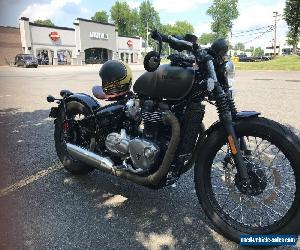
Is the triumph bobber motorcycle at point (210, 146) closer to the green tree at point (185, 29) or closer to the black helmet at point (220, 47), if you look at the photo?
the black helmet at point (220, 47)

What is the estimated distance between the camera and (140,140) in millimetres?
3504

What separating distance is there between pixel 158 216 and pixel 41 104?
8122 millimetres

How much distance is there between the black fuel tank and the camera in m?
3.15

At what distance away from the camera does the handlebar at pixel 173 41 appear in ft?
9.78

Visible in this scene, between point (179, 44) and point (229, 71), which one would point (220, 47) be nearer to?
point (229, 71)

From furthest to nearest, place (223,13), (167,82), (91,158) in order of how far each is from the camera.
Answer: (223,13), (91,158), (167,82)

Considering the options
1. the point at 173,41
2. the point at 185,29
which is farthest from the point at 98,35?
the point at 173,41

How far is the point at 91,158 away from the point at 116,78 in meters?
0.93

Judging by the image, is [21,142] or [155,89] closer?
[155,89]

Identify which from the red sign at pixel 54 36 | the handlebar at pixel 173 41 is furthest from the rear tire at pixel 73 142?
the red sign at pixel 54 36

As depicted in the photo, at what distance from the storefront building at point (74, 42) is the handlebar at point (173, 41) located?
52.3 meters

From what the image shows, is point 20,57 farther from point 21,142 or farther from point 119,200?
point 119,200

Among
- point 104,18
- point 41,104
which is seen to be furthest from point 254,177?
point 104,18

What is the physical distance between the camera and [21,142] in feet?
20.8
